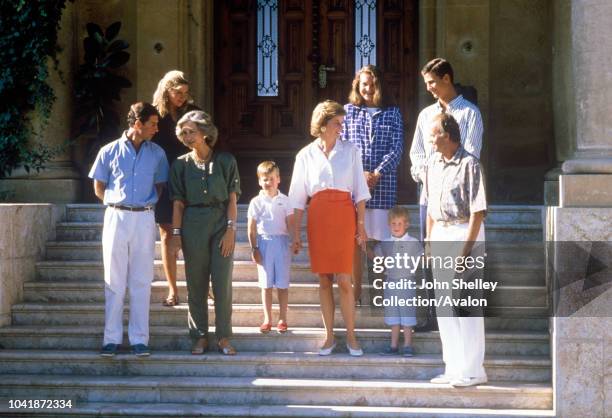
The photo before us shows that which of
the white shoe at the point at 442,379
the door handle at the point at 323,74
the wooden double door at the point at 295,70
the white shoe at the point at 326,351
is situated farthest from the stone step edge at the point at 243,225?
the door handle at the point at 323,74

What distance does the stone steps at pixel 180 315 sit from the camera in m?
8.21

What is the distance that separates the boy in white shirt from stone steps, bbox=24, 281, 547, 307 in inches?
16.5

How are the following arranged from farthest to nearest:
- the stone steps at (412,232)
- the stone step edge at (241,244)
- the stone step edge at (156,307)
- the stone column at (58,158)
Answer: the stone column at (58,158) < the stone steps at (412,232) < the stone step edge at (241,244) < the stone step edge at (156,307)

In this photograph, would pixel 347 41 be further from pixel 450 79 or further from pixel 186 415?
pixel 186 415

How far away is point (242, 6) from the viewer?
12031 mm

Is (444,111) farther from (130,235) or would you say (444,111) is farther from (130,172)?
(130,235)

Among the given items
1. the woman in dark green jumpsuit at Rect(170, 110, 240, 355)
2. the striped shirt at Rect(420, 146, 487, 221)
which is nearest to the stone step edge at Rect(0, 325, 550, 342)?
the woman in dark green jumpsuit at Rect(170, 110, 240, 355)

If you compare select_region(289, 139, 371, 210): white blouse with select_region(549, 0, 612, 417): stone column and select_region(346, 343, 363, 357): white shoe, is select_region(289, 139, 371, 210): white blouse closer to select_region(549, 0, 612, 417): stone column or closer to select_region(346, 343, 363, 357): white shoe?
select_region(346, 343, 363, 357): white shoe

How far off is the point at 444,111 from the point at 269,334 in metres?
2.12

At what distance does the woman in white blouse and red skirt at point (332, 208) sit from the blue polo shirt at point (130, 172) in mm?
1096

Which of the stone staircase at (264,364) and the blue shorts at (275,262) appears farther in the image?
the blue shorts at (275,262)

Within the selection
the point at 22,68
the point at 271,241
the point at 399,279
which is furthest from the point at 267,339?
the point at 22,68

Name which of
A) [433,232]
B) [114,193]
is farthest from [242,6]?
[433,232]

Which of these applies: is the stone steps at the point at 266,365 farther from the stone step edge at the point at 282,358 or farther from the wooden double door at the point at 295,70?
the wooden double door at the point at 295,70
